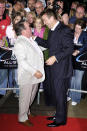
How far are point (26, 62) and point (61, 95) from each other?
0.72 meters

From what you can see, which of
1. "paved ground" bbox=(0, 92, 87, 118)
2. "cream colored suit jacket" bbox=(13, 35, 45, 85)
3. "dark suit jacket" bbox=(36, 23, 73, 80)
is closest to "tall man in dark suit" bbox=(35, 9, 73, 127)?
"dark suit jacket" bbox=(36, 23, 73, 80)

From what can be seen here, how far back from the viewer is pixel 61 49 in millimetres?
2766

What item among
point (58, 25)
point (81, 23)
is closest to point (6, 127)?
point (58, 25)

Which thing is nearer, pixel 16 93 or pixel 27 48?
pixel 27 48

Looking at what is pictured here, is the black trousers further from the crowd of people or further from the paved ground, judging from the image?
the paved ground

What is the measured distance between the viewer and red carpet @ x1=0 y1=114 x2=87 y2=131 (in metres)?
3.09

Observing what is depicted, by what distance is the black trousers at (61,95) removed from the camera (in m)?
2.94

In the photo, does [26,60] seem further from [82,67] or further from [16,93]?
[16,93]

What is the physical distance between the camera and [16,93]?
417cm

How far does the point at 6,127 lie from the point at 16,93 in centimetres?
111

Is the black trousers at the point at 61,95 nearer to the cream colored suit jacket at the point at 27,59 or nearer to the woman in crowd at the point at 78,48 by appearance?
the cream colored suit jacket at the point at 27,59

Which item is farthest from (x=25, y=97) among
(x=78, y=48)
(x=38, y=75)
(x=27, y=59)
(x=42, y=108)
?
(x=78, y=48)

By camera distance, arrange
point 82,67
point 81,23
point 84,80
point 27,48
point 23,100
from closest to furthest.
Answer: point 27,48 → point 23,100 → point 82,67 → point 81,23 → point 84,80

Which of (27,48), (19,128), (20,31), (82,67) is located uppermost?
(20,31)
